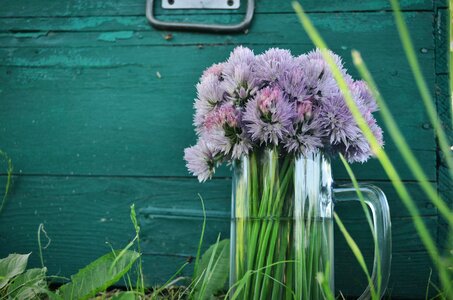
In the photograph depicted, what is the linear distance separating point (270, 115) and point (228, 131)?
5cm

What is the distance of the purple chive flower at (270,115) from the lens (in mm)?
535

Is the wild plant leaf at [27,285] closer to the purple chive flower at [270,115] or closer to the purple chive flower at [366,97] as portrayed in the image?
the purple chive flower at [270,115]

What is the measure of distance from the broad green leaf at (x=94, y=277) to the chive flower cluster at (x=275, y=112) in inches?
6.5

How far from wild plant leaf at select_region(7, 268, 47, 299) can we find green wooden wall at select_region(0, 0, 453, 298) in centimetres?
15

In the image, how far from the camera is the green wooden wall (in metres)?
0.81

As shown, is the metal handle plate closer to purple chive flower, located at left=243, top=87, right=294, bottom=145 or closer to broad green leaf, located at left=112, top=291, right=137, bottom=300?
purple chive flower, located at left=243, top=87, right=294, bottom=145

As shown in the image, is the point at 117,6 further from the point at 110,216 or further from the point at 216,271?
the point at 216,271

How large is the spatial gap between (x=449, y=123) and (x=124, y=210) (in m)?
0.55

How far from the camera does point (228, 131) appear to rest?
565mm

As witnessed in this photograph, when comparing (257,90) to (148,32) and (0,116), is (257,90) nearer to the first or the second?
(148,32)

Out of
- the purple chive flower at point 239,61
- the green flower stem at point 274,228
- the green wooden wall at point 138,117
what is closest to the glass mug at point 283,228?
the green flower stem at point 274,228

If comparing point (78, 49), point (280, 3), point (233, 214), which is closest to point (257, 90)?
point (233, 214)

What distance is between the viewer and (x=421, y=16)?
2.68 feet

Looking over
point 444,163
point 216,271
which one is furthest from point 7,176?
point 444,163
